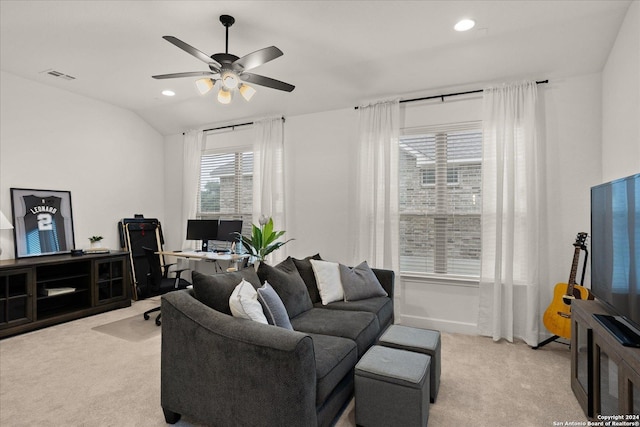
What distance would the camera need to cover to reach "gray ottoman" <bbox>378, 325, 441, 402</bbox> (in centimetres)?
234

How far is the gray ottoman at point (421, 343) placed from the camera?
2342mm

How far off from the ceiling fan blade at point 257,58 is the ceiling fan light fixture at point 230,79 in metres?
0.07

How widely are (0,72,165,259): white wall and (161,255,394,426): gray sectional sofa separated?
3.47m

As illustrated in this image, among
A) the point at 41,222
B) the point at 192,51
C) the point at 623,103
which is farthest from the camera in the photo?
the point at 41,222

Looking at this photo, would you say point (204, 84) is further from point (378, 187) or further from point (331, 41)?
point (378, 187)

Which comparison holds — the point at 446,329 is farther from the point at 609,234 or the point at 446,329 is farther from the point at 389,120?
the point at 389,120

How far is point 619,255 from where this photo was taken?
6.51ft

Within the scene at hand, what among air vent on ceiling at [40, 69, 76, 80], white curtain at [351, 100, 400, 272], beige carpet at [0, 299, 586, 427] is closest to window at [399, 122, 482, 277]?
white curtain at [351, 100, 400, 272]

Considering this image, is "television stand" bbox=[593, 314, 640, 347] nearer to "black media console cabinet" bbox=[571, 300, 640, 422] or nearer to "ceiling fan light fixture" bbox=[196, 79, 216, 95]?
"black media console cabinet" bbox=[571, 300, 640, 422]

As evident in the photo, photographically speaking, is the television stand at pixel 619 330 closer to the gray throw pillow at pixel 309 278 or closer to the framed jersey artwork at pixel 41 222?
the gray throw pillow at pixel 309 278

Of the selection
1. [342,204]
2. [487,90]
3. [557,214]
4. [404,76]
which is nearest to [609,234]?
[557,214]

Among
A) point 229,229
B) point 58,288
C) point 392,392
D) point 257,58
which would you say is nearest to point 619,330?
point 392,392

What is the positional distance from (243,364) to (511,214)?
3088 millimetres

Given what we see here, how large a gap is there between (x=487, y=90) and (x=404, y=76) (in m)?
0.91
